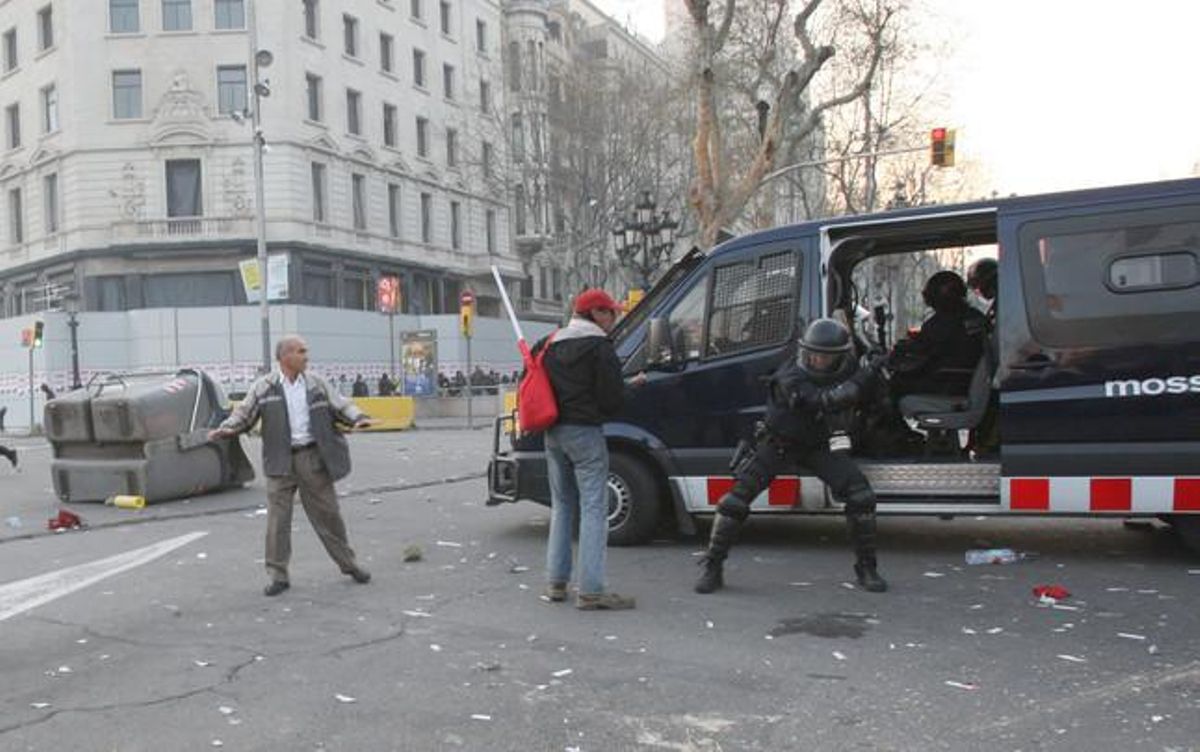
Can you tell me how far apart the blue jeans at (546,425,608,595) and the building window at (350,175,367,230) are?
42318mm

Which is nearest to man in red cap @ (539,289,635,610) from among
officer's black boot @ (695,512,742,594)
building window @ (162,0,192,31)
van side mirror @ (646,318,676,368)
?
officer's black boot @ (695,512,742,594)

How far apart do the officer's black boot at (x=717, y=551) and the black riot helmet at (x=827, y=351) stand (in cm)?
101

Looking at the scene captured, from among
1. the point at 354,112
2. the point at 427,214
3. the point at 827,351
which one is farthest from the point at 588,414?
the point at 427,214

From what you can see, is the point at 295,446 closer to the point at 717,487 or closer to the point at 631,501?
the point at 631,501

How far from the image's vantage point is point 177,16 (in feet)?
139

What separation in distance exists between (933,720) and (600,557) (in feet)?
7.44

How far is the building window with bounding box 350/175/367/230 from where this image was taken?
4638 cm

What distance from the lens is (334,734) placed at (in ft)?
13.1

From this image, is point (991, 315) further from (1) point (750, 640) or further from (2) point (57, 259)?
(2) point (57, 259)

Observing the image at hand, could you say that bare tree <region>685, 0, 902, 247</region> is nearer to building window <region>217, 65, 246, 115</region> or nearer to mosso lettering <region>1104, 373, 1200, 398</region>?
mosso lettering <region>1104, 373, 1200, 398</region>

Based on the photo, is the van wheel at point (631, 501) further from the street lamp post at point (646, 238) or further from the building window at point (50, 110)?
the building window at point (50, 110)

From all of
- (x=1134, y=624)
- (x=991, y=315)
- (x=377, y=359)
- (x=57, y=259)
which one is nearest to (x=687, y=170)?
(x=377, y=359)

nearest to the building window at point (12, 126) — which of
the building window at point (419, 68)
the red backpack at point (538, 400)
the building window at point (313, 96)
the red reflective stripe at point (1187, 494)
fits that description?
the building window at point (313, 96)

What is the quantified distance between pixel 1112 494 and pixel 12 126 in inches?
2018
